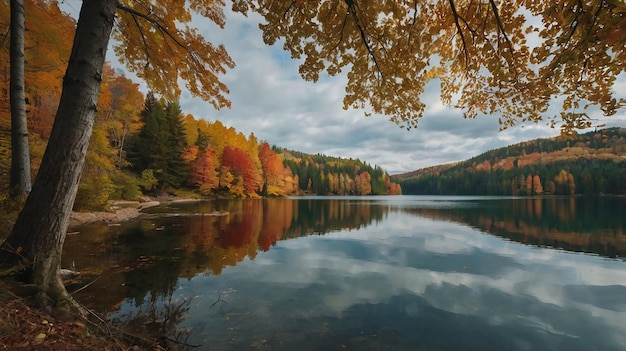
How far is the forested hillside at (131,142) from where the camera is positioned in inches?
380

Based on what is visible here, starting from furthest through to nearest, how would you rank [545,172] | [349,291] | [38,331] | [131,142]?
[545,172] < [131,142] < [349,291] < [38,331]

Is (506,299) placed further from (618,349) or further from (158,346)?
(158,346)

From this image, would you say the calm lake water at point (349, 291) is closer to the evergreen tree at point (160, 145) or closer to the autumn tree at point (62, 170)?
the autumn tree at point (62, 170)

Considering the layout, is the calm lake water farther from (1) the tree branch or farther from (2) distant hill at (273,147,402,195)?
(2) distant hill at (273,147,402,195)

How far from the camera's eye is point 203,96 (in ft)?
22.6

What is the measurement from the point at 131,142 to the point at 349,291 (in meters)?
38.9

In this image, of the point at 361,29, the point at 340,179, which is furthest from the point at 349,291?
the point at 340,179

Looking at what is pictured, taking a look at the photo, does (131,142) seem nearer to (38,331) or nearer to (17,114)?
(17,114)

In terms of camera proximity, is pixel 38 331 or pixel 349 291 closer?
pixel 38 331

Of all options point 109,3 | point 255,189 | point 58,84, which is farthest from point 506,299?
point 255,189

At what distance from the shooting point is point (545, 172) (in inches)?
4422

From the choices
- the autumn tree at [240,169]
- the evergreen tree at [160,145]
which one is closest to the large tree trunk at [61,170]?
the evergreen tree at [160,145]

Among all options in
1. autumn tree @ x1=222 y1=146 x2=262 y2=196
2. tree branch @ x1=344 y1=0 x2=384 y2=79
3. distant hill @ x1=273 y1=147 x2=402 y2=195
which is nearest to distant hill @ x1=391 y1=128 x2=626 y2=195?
distant hill @ x1=273 y1=147 x2=402 y2=195

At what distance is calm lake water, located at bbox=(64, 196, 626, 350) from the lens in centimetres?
533
